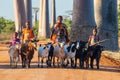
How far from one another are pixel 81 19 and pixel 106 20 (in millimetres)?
2283

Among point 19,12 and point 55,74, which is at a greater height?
point 19,12

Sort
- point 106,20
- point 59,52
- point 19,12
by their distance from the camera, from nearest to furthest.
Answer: point 59,52 → point 106,20 → point 19,12

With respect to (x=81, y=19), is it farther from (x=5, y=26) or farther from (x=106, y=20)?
(x=5, y=26)

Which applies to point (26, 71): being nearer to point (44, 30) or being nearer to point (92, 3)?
point (92, 3)

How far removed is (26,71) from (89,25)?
11.8 meters

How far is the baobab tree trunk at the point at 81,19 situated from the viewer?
92.6ft

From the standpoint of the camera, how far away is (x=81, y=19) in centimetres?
2834

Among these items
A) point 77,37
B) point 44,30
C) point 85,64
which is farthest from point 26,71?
point 44,30

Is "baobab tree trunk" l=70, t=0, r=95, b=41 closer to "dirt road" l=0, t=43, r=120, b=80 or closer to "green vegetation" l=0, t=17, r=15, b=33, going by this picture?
"dirt road" l=0, t=43, r=120, b=80

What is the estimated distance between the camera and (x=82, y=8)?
1112 inches

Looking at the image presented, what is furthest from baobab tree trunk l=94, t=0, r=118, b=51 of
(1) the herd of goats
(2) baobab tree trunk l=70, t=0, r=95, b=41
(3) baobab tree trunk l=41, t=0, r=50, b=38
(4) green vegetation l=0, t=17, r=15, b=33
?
(4) green vegetation l=0, t=17, r=15, b=33

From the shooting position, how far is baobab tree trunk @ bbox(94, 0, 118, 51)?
2950cm

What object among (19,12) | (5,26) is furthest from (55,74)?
(5,26)

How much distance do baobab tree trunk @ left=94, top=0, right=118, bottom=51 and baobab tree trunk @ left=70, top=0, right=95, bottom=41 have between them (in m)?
1.17
